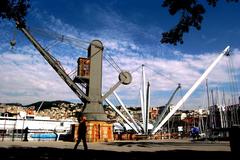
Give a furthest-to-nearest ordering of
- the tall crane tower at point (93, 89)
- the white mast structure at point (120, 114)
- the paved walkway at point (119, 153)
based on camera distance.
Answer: the white mast structure at point (120, 114) → the tall crane tower at point (93, 89) → the paved walkway at point (119, 153)

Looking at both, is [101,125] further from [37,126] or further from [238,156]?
[37,126]

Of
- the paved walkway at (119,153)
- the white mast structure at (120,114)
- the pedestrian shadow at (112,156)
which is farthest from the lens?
the white mast structure at (120,114)

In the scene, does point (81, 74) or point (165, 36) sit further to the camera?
point (81, 74)

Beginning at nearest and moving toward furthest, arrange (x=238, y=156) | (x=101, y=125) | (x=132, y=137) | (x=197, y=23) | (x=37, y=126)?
(x=238, y=156) → (x=197, y=23) → (x=101, y=125) → (x=132, y=137) → (x=37, y=126)

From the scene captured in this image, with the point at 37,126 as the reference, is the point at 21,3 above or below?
above

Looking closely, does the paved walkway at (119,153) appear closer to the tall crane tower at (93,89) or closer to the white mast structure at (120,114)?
the tall crane tower at (93,89)

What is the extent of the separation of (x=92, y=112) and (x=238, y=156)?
27.2 m

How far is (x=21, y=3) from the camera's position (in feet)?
50.9

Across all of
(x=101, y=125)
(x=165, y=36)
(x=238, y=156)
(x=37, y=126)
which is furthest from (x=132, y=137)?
(x=238, y=156)

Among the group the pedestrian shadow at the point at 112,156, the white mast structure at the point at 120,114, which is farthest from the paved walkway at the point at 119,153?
the white mast structure at the point at 120,114

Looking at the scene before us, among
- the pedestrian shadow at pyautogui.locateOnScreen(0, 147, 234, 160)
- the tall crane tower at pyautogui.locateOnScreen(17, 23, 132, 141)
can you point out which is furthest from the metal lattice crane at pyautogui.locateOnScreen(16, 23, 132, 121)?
the pedestrian shadow at pyautogui.locateOnScreen(0, 147, 234, 160)

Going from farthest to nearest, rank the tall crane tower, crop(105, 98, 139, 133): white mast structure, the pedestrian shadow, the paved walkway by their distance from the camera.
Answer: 1. crop(105, 98, 139, 133): white mast structure
2. the tall crane tower
3. the paved walkway
4. the pedestrian shadow

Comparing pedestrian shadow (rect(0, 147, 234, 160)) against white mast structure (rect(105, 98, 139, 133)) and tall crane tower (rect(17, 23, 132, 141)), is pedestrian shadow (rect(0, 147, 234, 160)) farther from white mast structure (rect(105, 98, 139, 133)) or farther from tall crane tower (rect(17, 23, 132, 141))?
white mast structure (rect(105, 98, 139, 133))

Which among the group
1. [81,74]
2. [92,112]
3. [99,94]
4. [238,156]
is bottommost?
[238,156]
